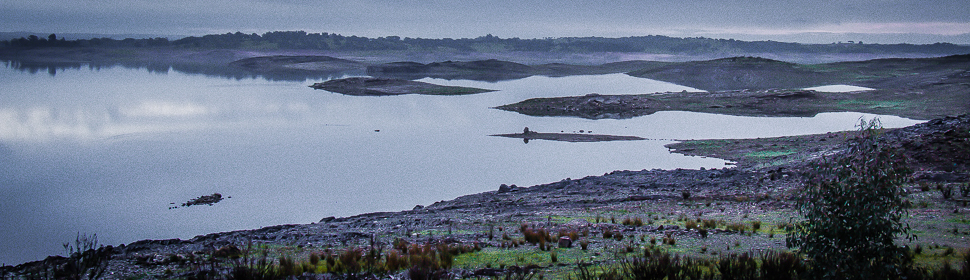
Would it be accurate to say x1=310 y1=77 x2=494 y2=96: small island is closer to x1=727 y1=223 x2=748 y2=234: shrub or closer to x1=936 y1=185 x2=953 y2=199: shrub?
x1=936 y1=185 x2=953 y2=199: shrub

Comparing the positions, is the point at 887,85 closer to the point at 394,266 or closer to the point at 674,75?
the point at 674,75

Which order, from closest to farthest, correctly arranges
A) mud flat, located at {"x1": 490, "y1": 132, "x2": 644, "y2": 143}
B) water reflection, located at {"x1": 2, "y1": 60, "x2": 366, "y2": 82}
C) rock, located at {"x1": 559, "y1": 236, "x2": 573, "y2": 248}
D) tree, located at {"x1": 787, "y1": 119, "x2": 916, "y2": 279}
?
tree, located at {"x1": 787, "y1": 119, "x2": 916, "y2": 279} → rock, located at {"x1": 559, "y1": 236, "x2": 573, "y2": 248} → mud flat, located at {"x1": 490, "y1": 132, "x2": 644, "y2": 143} → water reflection, located at {"x1": 2, "y1": 60, "x2": 366, "y2": 82}

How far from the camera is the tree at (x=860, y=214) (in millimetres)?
5688

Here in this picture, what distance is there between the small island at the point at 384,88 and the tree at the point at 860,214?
52.2 metres

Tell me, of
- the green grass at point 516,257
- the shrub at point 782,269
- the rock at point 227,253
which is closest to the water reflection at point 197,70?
the rock at point 227,253

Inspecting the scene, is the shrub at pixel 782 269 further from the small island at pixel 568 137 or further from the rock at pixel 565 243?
the small island at pixel 568 137

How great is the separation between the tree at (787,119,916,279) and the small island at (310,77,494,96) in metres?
52.2

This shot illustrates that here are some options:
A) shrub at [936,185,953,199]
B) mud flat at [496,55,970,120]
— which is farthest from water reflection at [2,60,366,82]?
shrub at [936,185,953,199]

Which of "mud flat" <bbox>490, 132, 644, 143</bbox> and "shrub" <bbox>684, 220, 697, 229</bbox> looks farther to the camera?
"mud flat" <bbox>490, 132, 644, 143</bbox>

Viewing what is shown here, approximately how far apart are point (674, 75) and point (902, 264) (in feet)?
256

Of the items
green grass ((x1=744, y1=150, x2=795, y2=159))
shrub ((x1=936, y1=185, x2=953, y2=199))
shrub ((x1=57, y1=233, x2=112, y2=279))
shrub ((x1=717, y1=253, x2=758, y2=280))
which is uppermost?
shrub ((x1=936, y1=185, x2=953, y2=199))

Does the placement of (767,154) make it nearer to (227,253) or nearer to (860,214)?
(860,214)

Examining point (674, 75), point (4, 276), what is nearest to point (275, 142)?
point (4, 276)

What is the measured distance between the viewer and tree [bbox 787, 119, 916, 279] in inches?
224
